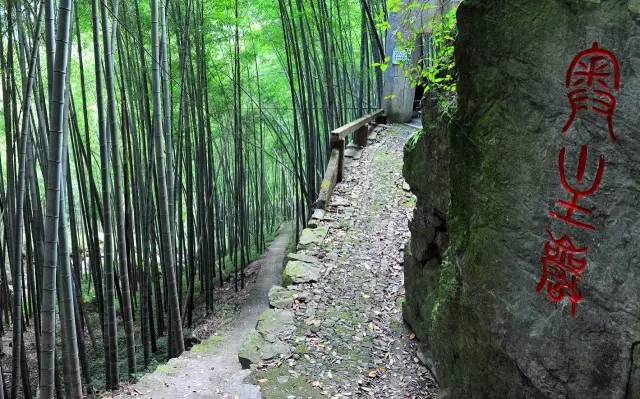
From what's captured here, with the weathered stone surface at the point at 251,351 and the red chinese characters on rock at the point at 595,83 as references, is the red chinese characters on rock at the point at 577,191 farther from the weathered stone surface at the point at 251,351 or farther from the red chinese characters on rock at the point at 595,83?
the weathered stone surface at the point at 251,351

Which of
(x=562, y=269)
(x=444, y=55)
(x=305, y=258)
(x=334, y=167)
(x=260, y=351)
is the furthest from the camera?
(x=334, y=167)

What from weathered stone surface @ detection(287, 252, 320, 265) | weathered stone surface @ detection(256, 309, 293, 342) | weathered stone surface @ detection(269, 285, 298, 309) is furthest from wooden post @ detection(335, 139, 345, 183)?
A: weathered stone surface @ detection(256, 309, 293, 342)

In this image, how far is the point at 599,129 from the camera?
163 centimetres

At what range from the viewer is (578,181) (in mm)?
1710

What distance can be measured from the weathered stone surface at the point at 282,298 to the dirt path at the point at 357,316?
2.7 inches

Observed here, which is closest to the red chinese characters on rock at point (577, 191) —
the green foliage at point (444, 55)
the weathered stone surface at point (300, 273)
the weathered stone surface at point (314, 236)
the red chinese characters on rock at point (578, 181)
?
the red chinese characters on rock at point (578, 181)

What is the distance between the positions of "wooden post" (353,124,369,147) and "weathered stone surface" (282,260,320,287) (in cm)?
304

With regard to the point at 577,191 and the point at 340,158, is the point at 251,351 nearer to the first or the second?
the point at 577,191

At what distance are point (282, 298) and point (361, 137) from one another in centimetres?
357

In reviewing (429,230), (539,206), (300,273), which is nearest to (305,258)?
(300,273)

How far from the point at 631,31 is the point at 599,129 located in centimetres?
29

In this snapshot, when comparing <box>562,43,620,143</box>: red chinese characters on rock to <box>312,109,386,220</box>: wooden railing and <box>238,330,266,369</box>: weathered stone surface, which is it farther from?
<box>312,109,386,220</box>: wooden railing

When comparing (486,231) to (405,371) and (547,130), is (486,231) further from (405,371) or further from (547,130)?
(405,371)

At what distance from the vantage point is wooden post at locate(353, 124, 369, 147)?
705cm
